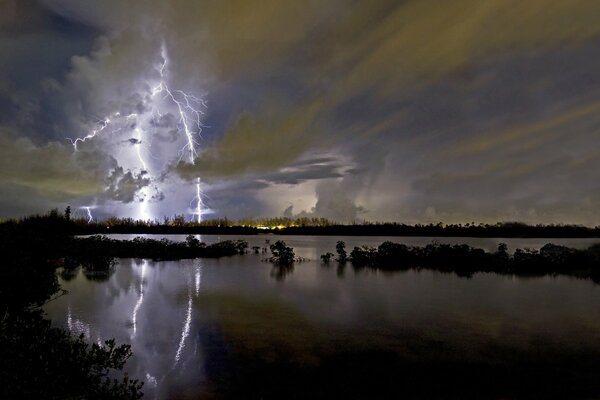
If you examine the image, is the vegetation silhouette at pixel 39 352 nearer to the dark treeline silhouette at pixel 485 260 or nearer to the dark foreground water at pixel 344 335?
the dark foreground water at pixel 344 335

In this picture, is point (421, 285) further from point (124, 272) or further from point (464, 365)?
point (124, 272)

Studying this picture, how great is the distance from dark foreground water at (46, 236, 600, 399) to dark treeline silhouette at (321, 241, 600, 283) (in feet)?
30.8

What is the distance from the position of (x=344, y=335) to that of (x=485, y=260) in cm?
3385

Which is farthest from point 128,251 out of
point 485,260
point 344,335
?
point 344,335

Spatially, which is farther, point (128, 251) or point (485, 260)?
point (128, 251)

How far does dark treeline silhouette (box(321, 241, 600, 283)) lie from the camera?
44250 mm

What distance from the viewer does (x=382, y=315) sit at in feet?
76.0

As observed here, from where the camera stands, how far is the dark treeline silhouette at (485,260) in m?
44.2

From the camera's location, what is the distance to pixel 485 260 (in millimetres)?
47250

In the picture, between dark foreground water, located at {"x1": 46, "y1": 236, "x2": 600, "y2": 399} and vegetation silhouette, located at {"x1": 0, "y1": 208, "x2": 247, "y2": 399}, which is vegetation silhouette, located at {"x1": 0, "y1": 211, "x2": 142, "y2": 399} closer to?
vegetation silhouette, located at {"x1": 0, "y1": 208, "x2": 247, "y2": 399}

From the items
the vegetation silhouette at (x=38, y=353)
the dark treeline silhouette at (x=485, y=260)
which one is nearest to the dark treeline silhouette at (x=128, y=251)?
the dark treeline silhouette at (x=485, y=260)

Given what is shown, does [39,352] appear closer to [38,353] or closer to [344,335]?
[38,353]

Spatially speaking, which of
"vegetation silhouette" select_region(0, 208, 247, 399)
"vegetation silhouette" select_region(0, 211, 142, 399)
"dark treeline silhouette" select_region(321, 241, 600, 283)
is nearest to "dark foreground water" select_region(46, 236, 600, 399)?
"vegetation silhouette" select_region(0, 208, 247, 399)

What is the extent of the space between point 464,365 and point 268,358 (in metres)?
6.69
